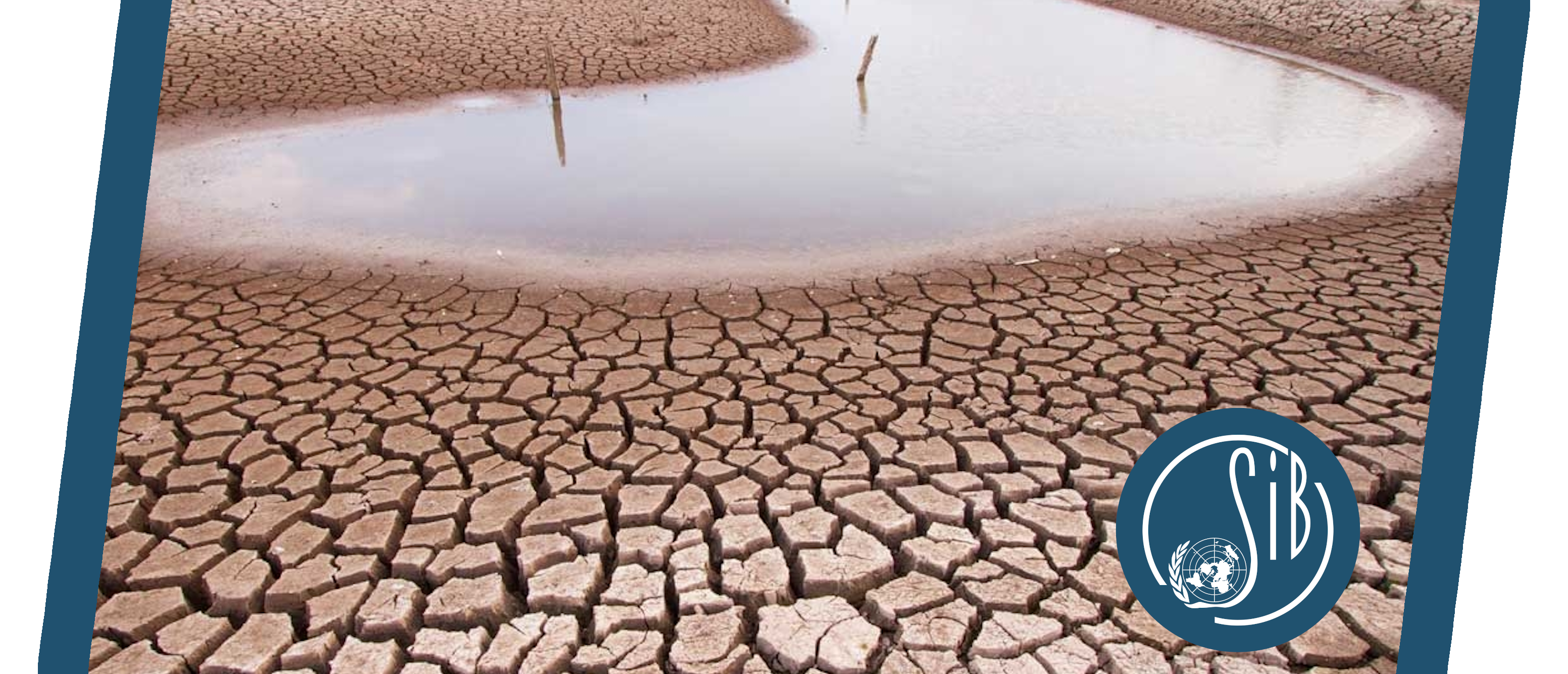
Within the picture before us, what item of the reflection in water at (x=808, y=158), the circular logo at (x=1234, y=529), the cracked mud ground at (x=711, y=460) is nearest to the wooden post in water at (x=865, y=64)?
the reflection in water at (x=808, y=158)

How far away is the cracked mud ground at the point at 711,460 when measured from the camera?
104 inches

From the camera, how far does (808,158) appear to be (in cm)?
790

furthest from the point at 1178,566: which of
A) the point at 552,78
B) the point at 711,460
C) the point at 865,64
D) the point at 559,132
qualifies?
the point at 865,64

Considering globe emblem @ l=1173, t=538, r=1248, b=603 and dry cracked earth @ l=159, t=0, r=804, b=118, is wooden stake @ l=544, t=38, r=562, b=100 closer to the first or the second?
dry cracked earth @ l=159, t=0, r=804, b=118

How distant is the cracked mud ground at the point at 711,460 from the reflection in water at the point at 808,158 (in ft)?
4.03

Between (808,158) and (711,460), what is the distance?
4862 millimetres

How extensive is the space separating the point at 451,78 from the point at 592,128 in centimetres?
216

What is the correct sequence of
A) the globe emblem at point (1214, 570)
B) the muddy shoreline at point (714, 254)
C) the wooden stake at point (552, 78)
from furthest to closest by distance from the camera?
the wooden stake at point (552, 78), the muddy shoreline at point (714, 254), the globe emblem at point (1214, 570)

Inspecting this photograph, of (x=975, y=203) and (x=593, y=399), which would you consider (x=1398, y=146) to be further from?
(x=593, y=399)

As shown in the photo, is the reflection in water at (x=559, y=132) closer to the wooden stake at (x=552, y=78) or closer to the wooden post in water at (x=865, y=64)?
the wooden stake at (x=552, y=78)

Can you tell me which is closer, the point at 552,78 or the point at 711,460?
the point at 711,460

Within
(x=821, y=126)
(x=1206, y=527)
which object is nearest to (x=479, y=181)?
(x=821, y=126)

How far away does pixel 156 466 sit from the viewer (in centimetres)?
338

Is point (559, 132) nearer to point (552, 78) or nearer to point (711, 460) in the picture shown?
point (552, 78)
